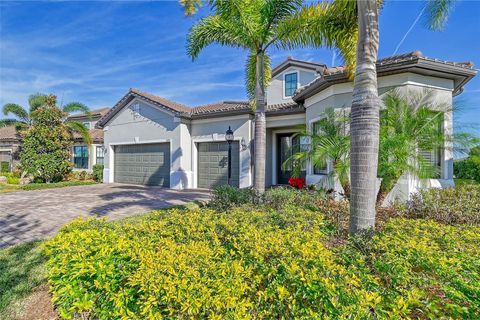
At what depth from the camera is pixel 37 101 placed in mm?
16250

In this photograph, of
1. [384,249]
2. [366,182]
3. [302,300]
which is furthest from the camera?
[366,182]

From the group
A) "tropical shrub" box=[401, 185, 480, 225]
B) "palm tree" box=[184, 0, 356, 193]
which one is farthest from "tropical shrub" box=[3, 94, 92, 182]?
"tropical shrub" box=[401, 185, 480, 225]

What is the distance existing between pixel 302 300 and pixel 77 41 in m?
14.3

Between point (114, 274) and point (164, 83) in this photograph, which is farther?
point (164, 83)

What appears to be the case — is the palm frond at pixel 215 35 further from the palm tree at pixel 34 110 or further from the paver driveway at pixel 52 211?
the palm tree at pixel 34 110

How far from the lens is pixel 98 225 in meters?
4.02

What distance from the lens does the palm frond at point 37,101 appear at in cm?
1628

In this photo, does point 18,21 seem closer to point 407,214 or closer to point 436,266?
point 436,266

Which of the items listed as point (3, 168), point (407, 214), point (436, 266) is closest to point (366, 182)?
point (436, 266)

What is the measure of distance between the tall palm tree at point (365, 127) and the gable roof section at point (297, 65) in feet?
36.8

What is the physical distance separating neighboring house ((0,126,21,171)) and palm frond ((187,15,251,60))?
19.6 meters

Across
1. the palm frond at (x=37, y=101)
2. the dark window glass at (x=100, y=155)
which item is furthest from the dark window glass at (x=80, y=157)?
the palm frond at (x=37, y=101)

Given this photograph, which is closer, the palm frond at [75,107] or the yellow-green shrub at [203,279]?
the yellow-green shrub at [203,279]

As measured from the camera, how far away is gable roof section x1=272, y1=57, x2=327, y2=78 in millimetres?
14812
